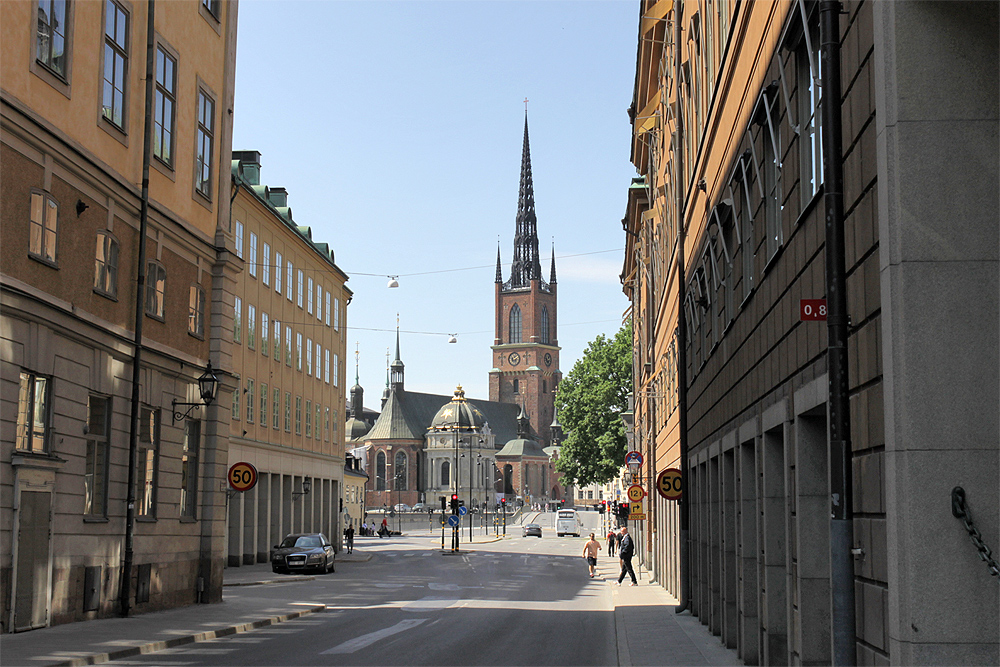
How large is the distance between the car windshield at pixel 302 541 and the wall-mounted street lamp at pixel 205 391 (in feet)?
61.4

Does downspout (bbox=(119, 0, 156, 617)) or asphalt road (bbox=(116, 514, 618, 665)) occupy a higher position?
downspout (bbox=(119, 0, 156, 617))

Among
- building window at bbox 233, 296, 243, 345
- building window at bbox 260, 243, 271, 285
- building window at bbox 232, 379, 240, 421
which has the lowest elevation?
building window at bbox 232, 379, 240, 421

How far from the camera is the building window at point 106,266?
19475mm

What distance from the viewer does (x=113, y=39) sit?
795 inches

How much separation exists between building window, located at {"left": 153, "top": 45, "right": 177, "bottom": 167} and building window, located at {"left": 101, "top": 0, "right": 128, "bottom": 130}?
1.42 metres

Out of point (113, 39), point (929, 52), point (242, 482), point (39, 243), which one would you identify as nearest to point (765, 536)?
point (929, 52)

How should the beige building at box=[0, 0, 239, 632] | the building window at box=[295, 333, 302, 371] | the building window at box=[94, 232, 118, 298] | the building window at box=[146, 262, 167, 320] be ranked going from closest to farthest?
the beige building at box=[0, 0, 239, 632]
the building window at box=[94, 232, 118, 298]
the building window at box=[146, 262, 167, 320]
the building window at box=[295, 333, 302, 371]

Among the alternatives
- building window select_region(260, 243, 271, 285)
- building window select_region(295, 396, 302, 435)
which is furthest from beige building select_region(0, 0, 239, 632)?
Result: building window select_region(295, 396, 302, 435)

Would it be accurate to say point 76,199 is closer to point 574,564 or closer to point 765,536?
point 765,536

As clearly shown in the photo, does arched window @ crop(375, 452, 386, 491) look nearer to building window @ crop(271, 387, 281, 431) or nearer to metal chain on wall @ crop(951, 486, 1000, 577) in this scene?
building window @ crop(271, 387, 281, 431)

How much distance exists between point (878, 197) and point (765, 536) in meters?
6.06

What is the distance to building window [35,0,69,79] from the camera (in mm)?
Result: 17266

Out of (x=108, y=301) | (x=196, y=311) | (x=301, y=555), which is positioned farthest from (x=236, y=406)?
(x=108, y=301)

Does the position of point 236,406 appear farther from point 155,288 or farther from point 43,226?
point 43,226
